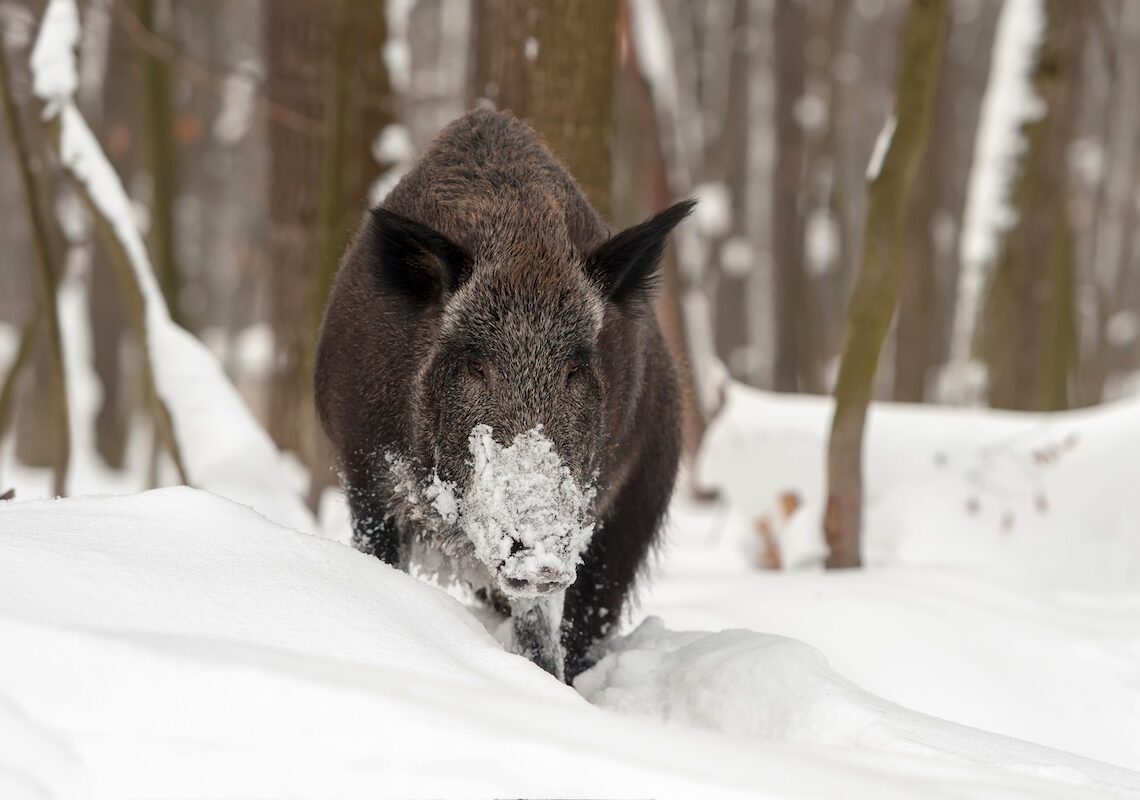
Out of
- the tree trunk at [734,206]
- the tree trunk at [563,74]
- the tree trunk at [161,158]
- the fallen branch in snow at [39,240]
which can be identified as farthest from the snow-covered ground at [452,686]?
the tree trunk at [734,206]

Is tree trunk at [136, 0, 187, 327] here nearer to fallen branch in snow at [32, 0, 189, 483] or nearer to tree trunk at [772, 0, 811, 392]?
fallen branch in snow at [32, 0, 189, 483]

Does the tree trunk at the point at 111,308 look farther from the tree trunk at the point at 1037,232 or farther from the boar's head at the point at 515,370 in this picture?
the boar's head at the point at 515,370

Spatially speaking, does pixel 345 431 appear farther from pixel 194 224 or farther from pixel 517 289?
pixel 194 224

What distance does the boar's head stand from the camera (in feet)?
11.1

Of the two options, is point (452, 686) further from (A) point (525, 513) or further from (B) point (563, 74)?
(B) point (563, 74)

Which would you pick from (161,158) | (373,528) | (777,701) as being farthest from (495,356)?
(161,158)

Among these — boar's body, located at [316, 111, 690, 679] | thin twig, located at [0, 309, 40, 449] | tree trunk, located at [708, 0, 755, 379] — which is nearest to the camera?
boar's body, located at [316, 111, 690, 679]

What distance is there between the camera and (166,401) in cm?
588

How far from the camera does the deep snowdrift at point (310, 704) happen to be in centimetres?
203

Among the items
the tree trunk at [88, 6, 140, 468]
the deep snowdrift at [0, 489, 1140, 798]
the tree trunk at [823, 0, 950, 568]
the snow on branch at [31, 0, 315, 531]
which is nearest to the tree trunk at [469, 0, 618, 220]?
the tree trunk at [823, 0, 950, 568]

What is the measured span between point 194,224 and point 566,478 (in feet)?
79.9

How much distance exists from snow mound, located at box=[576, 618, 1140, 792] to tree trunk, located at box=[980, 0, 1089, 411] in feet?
20.4

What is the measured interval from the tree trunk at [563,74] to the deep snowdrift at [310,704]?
10.2 feet

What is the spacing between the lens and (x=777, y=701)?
3.35 m
